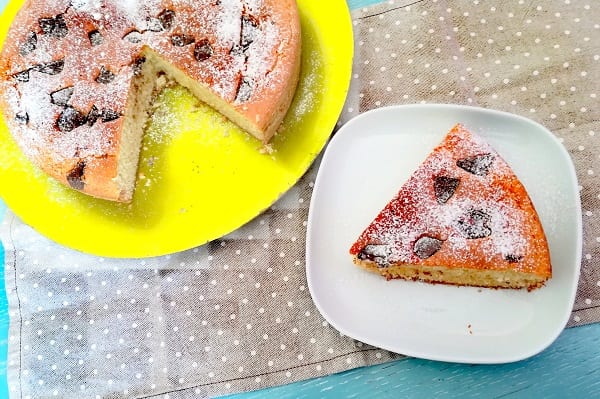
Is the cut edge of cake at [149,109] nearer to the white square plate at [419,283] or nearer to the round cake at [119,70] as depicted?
the round cake at [119,70]

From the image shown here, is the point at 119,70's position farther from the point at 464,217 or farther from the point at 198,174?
the point at 464,217

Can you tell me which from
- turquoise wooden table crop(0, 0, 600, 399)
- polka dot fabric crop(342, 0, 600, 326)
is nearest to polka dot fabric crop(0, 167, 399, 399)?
turquoise wooden table crop(0, 0, 600, 399)

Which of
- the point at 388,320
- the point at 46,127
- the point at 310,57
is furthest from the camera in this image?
the point at 310,57

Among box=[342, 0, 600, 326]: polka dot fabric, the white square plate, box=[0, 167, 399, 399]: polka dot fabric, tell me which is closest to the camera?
the white square plate

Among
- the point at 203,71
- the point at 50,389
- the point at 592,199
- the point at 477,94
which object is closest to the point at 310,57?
the point at 203,71

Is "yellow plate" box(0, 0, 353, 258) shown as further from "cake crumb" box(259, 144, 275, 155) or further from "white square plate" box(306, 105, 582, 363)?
"white square plate" box(306, 105, 582, 363)

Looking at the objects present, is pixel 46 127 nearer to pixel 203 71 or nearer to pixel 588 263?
pixel 203 71

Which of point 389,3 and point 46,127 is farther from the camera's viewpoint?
point 389,3
